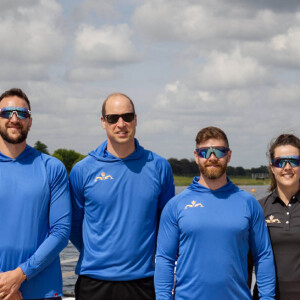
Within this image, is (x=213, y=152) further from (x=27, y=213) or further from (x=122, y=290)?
(x=27, y=213)

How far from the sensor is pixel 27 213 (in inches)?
173

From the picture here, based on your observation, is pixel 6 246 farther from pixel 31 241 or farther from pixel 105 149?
pixel 105 149

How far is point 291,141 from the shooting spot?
15.9 ft

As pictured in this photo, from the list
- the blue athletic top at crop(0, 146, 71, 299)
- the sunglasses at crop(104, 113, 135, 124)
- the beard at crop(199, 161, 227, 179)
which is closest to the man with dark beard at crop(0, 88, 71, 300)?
the blue athletic top at crop(0, 146, 71, 299)

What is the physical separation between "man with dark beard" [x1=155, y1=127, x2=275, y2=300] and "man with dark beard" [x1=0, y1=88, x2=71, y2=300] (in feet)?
3.09

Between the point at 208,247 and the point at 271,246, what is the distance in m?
0.70

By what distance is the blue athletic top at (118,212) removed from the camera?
4.61 meters

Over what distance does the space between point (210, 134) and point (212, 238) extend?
89 centimetres

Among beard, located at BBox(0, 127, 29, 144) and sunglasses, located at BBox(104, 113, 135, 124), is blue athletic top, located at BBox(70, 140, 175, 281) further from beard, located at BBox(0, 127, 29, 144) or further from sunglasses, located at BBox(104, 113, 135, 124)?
beard, located at BBox(0, 127, 29, 144)

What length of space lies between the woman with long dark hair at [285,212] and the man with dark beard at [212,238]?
23 cm

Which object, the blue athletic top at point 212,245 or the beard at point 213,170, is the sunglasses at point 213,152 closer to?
the beard at point 213,170

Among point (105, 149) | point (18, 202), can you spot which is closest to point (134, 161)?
point (105, 149)

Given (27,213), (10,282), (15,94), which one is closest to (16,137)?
(15,94)

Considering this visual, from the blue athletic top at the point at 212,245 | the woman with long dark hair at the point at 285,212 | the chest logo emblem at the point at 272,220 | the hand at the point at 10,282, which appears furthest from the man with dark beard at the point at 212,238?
the hand at the point at 10,282
